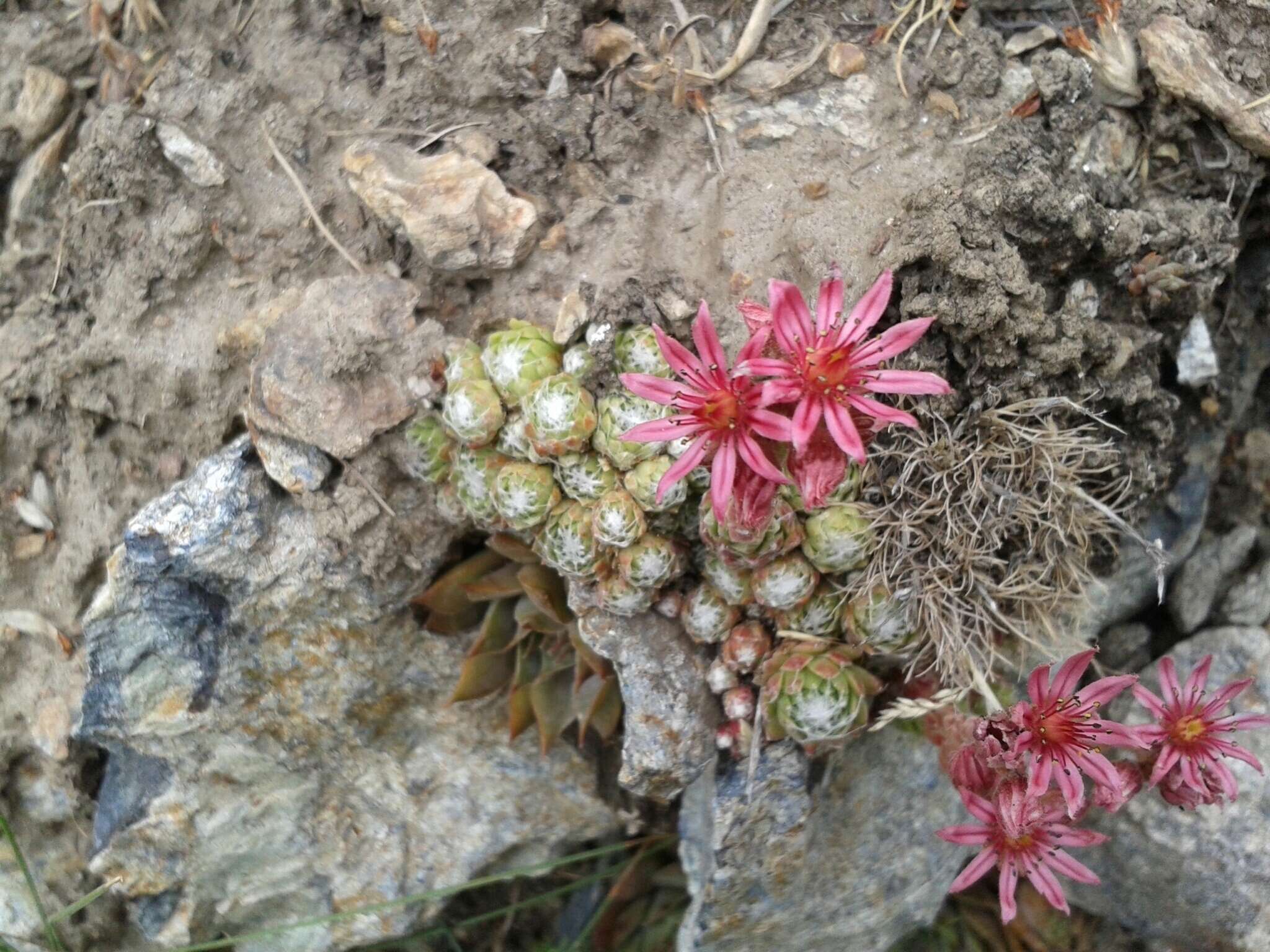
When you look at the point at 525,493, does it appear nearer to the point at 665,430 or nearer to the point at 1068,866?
the point at 665,430

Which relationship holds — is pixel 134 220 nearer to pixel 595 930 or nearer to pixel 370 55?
pixel 370 55

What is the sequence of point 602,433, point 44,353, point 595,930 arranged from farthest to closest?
1. point 595,930
2. point 44,353
3. point 602,433

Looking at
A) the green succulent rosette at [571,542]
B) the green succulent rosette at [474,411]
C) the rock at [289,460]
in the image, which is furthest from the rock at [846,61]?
the rock at [289,460]

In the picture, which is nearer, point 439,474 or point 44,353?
point 439,474

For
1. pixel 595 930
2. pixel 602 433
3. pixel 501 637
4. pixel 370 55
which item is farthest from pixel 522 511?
pixel 595 930

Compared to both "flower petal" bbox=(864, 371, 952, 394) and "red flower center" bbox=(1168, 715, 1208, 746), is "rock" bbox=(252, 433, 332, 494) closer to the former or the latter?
"flower petal" bbox=(864, 371, 952, 394)

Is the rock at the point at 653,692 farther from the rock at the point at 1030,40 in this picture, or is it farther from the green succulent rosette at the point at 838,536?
the rock at the point at 1030,40
